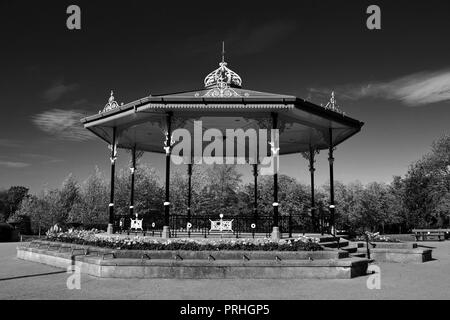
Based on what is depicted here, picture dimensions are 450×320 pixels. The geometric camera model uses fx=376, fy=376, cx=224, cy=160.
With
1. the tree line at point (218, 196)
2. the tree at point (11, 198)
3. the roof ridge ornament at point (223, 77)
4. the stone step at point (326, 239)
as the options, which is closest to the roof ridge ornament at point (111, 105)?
the roof ridge ornament at point (223, 77)

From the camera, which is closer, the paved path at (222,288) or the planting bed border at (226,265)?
the paved path at (222,288)

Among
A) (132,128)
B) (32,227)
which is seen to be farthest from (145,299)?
(32,227)

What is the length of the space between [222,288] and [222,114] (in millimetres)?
8628

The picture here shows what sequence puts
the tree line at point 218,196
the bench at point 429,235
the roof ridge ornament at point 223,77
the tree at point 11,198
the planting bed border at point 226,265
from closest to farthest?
1. the planting bed border at point 226,265
2. the roof ridge ornament at point 223,77
3. the bench at point 429,235
4. the tree line at point 218,196
5. the tree at point 11,198

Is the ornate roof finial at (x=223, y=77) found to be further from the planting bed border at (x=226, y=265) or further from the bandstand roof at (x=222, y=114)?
the planting bed border at (x=226, y=265)

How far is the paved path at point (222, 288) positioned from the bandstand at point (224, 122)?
4.40 m

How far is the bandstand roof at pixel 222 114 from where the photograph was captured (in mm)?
15219

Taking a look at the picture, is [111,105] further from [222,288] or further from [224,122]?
[222,288]

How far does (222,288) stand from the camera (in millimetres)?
9703

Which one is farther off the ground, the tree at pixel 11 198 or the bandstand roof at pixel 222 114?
the bandstand roof at pixel 222 114

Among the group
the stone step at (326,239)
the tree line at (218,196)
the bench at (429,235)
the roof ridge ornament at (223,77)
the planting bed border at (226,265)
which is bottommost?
the bench at (429,235)
